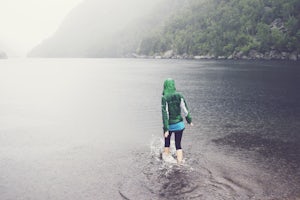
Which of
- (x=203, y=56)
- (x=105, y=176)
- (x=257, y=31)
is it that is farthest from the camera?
(x=203, y=56)

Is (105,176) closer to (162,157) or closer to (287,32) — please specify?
(162,157)

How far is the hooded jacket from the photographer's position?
12438mm

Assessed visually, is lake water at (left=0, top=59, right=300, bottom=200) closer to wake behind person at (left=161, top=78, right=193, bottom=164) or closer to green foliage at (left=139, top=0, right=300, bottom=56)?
wake behind person at (left=161, top=78, right=193, bottom=164)

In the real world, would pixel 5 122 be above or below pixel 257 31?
below

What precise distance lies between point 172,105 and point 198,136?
6.67 m

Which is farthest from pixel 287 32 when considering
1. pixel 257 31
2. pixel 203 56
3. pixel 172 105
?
pixel 172 105

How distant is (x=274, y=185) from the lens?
11.6 metres

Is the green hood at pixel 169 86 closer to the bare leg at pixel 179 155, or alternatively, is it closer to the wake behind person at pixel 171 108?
the wake behind person at pixel 171 108

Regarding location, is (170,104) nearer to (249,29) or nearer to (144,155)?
(144,155)

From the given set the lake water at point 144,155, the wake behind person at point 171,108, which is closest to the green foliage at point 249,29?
the lake water at point 144,155

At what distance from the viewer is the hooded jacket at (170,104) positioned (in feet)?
40.8

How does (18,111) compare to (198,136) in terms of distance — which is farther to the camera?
(18,111)

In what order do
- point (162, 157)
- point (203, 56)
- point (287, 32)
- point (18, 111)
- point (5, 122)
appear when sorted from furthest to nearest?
point (203, 56)
point (287, 32)
point (18, 111)
point (5, 122)
point (162, 157)

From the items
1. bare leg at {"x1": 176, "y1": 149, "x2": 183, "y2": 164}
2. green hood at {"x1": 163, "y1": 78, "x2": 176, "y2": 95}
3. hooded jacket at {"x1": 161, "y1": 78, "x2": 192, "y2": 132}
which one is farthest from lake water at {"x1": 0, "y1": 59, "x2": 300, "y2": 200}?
green hood at {"x1": 163, "y1": 78, "x2": 176, "y2": 95}
